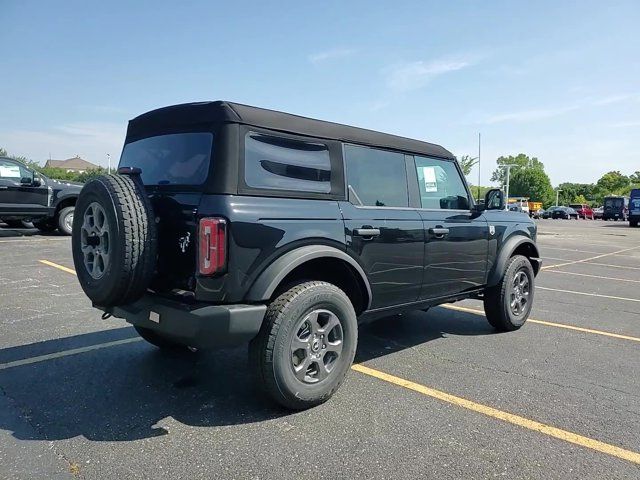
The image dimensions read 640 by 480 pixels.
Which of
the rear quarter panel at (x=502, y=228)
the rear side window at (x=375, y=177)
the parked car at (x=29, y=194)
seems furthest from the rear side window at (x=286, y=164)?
the parked car at (x=29, y=194)

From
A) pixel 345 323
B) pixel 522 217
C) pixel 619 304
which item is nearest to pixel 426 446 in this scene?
pixel 345 323

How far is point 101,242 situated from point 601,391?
148 inches

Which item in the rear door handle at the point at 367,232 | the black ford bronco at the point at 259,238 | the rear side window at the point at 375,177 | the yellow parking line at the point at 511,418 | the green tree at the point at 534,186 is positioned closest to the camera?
the yellow parking line at the point at 511,418

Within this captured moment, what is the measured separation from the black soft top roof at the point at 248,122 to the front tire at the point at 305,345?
43.7 inches

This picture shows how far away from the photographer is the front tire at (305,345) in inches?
116

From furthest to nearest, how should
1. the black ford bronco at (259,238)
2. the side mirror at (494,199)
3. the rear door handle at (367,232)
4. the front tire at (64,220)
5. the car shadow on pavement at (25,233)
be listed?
the car shadow on pavement at (25,233) → the front tire at (64,220) → the side mirror at (494,199) → the rear door handle at (367,232) → the black ford bronco at (259,238)

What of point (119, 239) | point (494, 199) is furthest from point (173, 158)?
point (494, 199)

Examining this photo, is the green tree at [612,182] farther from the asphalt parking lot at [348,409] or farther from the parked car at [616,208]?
the asphalt parking lot at [348,409]

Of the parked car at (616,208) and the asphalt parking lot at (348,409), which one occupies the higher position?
the parked car at (616,208)

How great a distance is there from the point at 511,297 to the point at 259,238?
11.1ft

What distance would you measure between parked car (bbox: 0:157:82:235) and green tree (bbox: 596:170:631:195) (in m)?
105

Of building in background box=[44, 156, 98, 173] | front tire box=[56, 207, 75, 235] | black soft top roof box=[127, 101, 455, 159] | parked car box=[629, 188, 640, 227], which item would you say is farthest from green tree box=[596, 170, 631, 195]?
building in background box=[44, 156, 98, 173]

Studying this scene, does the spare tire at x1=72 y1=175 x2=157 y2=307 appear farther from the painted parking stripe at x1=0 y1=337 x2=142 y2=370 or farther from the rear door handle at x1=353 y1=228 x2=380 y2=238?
the rear door handle at x1=353 y1=228 x2=380 y2=238

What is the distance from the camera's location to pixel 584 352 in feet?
15.0
